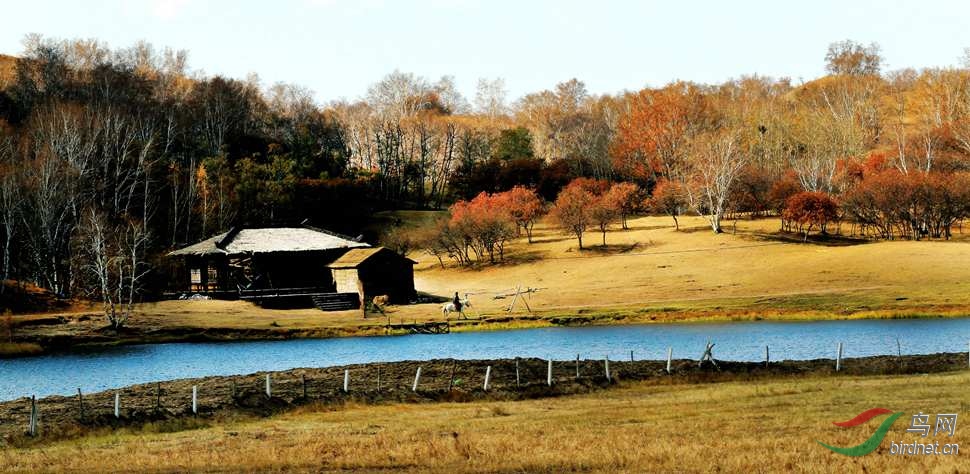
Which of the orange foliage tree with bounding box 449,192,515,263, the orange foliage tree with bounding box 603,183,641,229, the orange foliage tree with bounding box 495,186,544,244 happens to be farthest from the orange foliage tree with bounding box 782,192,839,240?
the orange foliage tree with bounding box 495,186,544,244

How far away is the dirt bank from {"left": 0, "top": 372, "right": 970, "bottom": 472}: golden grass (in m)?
1.33

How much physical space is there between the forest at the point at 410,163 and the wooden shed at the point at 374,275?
1409cm

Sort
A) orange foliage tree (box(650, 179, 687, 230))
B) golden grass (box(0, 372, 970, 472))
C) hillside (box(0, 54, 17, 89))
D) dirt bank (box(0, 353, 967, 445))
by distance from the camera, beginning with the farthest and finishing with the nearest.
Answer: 1. hillside (box(0, 54, 17, 89))
2. orange foliage tree (box(650, 179, 687, 230))
3. dirt bank (box(0, 353, 967, 445))
4. golden grass (box(0, 372, 970, 472))

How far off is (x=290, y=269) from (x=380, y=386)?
160 feet

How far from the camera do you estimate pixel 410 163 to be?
5763 inches

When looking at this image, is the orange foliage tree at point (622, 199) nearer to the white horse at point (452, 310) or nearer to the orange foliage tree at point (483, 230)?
the orange foliage tree at point (483, 230)

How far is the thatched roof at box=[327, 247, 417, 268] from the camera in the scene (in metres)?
77.4

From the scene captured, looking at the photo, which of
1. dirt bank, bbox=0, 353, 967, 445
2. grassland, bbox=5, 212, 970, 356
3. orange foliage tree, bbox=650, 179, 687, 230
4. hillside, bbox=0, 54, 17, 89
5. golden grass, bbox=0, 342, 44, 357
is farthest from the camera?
hillside, bbox=0, 54, 17, 89

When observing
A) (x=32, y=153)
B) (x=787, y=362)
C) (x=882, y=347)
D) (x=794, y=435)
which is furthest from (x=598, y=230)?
(x=794, y=435)

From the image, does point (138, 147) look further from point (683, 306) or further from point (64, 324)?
point (683, 306)

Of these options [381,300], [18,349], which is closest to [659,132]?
[381,300]

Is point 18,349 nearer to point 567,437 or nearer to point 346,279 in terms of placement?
point 346,279

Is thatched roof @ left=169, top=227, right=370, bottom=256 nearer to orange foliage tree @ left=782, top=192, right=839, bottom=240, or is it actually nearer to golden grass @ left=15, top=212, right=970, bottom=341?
golden grass @ left=15, top=212, right=970, bottom=341

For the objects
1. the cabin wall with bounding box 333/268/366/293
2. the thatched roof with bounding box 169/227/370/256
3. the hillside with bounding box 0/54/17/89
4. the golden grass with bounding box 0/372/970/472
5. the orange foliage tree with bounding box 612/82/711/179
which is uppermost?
the hillside with bounding box 0/54/17/89
